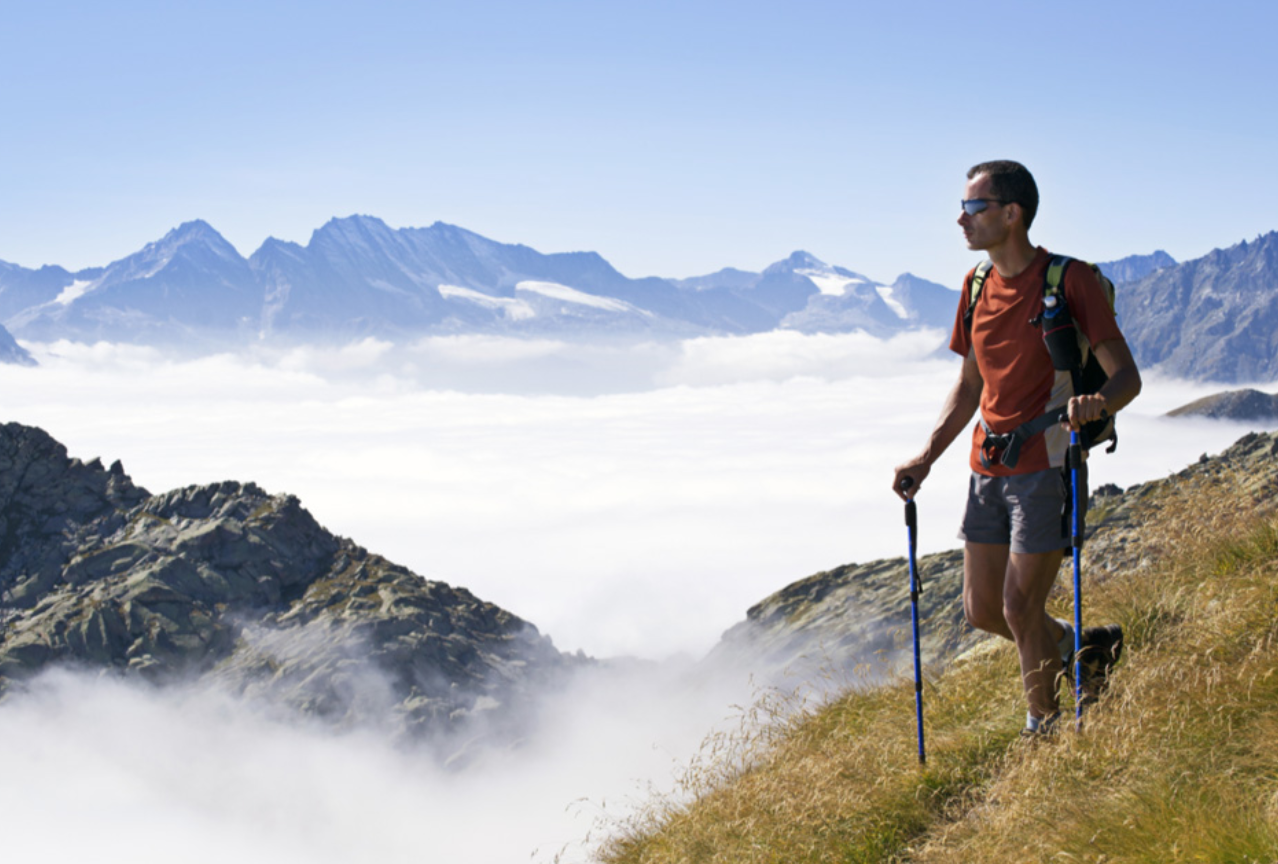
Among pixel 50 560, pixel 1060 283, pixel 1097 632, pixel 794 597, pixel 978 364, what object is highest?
pixel 1060 283

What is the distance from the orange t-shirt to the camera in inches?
200

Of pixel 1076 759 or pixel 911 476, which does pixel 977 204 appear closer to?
pixel 911 476

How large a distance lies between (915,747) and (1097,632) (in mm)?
1336

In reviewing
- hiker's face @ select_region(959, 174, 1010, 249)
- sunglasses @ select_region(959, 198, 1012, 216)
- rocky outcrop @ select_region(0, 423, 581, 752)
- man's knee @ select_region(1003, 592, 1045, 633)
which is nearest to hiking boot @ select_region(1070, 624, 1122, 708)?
man's knee @ select_region(1003, 592, 1045, 633)

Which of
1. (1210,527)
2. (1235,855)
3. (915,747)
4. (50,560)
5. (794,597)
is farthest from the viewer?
(50,560)

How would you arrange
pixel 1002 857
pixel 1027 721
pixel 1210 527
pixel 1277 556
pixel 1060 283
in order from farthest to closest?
pixel 1210 527
pixel 1277 556
pixel 1027 721
pixel 1060 283
pixel 1002 857


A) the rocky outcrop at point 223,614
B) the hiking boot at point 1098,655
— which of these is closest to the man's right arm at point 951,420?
the hiking boot at point 1098,655

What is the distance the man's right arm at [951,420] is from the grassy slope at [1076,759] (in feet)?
5.39

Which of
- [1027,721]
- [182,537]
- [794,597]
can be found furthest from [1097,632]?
[182,537]

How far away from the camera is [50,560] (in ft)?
631

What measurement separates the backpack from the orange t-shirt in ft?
0.13

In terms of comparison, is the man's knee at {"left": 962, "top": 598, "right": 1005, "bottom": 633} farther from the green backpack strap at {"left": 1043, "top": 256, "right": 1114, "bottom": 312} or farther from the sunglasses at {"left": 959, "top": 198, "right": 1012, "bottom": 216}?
the sunglasses at {"left": 959, "top": 198, "right": 1012, "bottom": 216}

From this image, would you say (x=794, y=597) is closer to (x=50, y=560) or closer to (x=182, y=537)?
(x=182, y=537)

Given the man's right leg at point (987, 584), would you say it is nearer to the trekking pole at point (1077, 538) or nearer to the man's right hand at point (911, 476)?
the trekking pole at point (1077, 538)
